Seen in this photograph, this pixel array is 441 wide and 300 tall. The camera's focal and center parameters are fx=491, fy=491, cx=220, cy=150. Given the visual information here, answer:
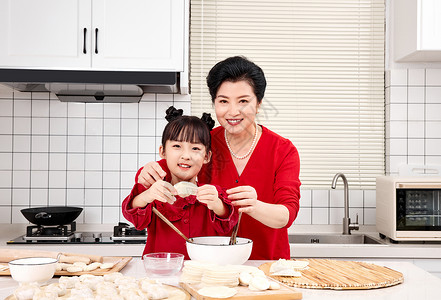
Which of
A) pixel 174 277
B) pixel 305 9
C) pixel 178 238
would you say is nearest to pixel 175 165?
pixel 178 238

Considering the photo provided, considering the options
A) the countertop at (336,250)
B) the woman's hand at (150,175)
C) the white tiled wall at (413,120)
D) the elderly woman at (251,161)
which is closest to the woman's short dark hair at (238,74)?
the elderly woman at (251,161)

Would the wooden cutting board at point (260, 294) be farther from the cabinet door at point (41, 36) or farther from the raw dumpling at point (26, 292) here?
the cabinet door at point (41, 36)

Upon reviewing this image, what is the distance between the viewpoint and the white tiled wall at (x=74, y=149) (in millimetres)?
3008

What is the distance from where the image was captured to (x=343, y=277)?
50.7 inches

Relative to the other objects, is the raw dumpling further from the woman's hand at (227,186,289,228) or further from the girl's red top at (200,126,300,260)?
the girl's red top at (200,126,300,260)

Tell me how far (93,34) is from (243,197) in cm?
162

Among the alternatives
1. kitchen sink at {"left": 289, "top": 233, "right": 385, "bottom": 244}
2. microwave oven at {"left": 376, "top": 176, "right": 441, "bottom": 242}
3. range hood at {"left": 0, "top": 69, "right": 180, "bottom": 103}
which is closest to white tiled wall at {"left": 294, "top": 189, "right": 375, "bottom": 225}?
kitchen sink at {"left": 289, "top": 233, "right": 385, "bottom": 244}

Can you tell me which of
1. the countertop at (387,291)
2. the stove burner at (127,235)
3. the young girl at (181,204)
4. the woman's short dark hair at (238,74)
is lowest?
the stove burner at (127,235)

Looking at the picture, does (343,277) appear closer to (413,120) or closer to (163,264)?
(163,264)

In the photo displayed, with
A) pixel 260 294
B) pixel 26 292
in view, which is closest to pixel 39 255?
pixel 26 292

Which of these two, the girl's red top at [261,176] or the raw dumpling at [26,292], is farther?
the girl's red top at [261,176]

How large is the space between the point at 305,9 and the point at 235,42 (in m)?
0.50

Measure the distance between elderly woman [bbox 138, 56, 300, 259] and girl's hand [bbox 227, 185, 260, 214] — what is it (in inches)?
3.4

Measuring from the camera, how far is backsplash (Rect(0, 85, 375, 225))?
3.01 m
